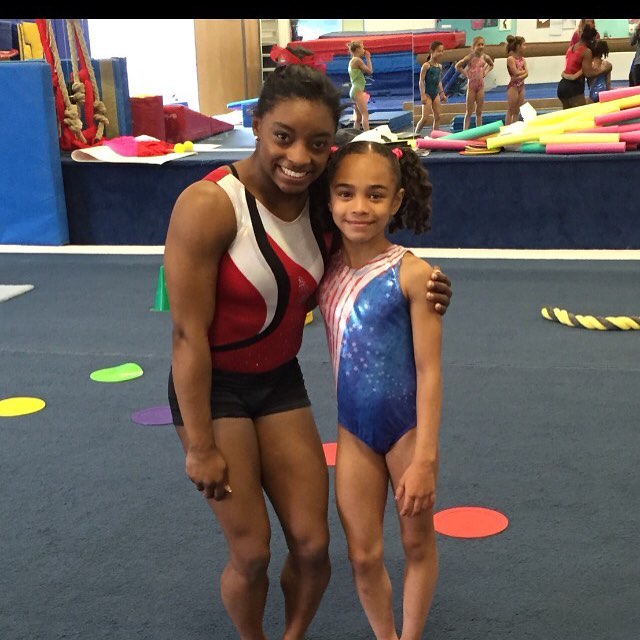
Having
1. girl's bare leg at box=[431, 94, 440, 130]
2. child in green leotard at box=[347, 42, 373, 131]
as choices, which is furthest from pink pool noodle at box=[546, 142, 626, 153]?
girl's bare leg at box=[431, 94, 440, 130]

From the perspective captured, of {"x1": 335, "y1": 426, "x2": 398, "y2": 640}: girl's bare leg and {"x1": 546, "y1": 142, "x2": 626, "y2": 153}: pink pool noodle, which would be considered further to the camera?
{"x1": 546, "y1": 142, "x2": 626, "y2": 153}: pink pool noodle

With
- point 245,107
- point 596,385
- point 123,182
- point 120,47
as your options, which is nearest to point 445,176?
point 123,182

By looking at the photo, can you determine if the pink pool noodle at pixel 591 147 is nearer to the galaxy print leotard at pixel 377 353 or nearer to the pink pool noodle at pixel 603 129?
the pink pool noodle at pixel 603 129

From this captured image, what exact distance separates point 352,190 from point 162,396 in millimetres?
1857

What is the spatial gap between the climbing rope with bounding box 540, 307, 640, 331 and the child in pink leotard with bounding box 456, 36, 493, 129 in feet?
11.1

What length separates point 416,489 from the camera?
4.74ft

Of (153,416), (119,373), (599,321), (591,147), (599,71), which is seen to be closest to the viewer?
(153,416)

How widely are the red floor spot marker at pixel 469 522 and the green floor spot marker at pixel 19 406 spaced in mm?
1516

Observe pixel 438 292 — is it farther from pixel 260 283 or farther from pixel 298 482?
pixel 298 482

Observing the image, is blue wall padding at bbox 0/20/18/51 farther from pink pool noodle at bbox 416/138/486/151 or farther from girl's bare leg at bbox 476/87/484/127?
girl's bare leg at bbox 476/87/484/127

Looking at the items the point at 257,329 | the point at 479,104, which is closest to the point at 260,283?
the point at 257,329

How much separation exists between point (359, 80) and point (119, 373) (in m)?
3.40

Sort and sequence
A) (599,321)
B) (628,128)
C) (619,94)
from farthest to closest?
(619,94) < (628,128) < (599,321)

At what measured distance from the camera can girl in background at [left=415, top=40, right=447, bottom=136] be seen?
21.5 ft
